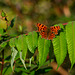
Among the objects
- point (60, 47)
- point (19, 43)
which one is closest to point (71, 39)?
point (60, 47)

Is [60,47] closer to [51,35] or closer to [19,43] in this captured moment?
[51,35]

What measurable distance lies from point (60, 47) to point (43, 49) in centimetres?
15

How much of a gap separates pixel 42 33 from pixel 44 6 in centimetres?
487

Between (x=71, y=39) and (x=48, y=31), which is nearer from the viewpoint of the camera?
(x=71, y=39)

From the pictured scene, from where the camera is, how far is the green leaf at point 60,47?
4.60 feet

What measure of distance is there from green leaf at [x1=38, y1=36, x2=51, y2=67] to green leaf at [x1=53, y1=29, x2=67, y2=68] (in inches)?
2.9

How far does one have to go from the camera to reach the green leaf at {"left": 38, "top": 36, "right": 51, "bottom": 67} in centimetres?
143

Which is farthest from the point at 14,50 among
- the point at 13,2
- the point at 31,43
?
the point at 13,2

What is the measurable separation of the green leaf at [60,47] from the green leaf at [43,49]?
0.24ft

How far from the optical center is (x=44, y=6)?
6.30 m

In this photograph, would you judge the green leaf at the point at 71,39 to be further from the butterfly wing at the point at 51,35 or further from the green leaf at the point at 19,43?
the green leaf at the point at 19,43

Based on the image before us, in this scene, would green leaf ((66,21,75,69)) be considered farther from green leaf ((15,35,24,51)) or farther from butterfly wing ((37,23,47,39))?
green leaf ((15,35,24,51))

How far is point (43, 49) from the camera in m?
1.46

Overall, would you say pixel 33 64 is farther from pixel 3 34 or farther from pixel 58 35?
pixel 58 35
